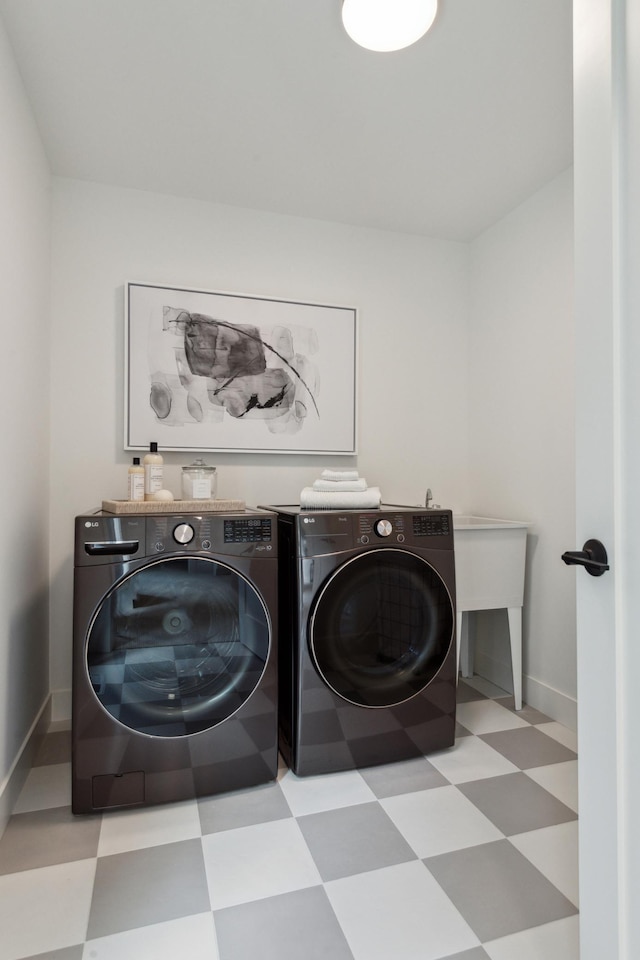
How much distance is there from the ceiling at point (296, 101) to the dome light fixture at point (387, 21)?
8 cm

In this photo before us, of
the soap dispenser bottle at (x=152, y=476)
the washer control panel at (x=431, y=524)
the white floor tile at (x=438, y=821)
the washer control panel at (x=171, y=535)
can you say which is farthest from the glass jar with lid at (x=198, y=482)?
the white floor tile at (x=438, y=821)

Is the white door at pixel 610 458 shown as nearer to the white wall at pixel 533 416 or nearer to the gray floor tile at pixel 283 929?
the gray floor tile at pixel 283 929

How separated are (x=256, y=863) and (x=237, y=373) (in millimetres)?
1874

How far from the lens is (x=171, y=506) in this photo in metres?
1.88

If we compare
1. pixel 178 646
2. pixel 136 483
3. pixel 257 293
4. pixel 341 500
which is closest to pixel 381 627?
pixel 341 500

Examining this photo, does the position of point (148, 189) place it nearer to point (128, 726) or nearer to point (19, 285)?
point (19, 285)

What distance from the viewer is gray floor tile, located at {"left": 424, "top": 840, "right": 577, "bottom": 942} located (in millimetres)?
1268

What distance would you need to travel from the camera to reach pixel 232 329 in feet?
8.34

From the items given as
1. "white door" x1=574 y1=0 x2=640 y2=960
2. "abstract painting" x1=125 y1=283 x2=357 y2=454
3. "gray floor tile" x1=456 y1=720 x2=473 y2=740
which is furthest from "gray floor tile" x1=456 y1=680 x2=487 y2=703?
"white door" x1=574 y1=0 x2=640 y2=960

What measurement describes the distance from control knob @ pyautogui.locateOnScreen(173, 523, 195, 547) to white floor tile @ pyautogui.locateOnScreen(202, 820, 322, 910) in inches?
33.8

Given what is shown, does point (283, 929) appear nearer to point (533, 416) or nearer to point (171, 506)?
point (171, 506)

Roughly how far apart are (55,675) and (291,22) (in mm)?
2513

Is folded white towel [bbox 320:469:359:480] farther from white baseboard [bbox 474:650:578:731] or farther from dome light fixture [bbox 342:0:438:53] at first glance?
dome light fixture [bbox 342:0:438:53]

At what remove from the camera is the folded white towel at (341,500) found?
6.78 feet
